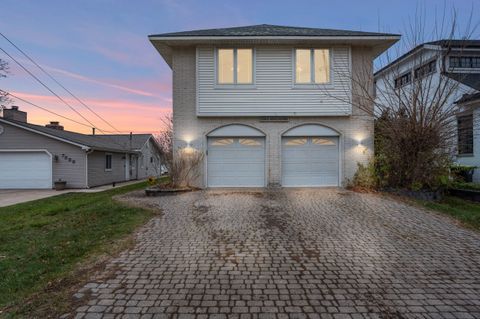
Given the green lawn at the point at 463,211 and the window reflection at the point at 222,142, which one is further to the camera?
the window reflection at the point at 222,142

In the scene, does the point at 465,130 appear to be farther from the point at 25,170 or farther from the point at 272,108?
the point at 25,170

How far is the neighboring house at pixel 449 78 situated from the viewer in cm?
1017

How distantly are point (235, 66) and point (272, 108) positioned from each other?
2331 millimetres

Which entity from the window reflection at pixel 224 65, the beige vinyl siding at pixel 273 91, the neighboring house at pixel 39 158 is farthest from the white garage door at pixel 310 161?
the neighboring house at pixel 39 158

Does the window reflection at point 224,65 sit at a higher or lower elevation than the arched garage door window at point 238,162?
higher

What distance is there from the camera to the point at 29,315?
9.32 ft

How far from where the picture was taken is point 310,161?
12.0 metres

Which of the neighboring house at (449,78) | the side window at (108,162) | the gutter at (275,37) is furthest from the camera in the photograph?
the side window at (108,162)

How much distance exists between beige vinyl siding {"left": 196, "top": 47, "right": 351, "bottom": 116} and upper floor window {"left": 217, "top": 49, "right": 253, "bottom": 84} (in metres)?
0.23

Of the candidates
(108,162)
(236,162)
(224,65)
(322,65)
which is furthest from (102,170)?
(322,65)

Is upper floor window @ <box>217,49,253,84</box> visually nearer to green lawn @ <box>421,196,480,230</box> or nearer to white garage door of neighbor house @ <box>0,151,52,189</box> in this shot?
green lawn @ <box>421,196,480,230</box>

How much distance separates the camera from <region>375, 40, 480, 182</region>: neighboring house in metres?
10.2

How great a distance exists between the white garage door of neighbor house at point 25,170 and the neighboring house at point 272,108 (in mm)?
11327

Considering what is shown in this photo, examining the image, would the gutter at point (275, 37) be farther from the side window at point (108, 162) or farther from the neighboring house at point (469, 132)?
the side window at point (108, 162)
